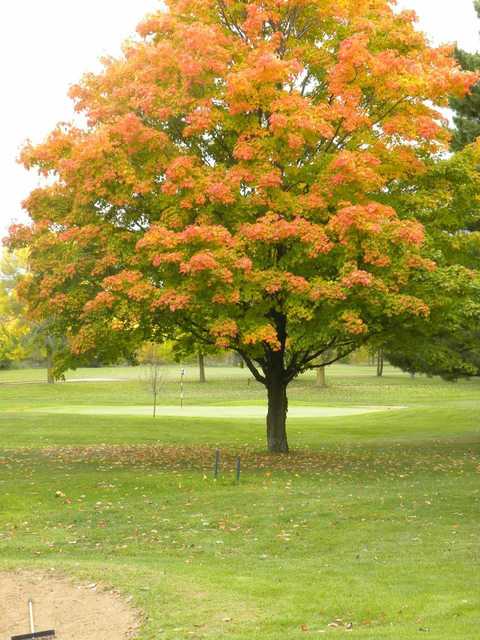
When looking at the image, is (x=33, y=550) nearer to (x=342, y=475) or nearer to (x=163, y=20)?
(x=342, y=475)

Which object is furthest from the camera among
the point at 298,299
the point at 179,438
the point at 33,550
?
the point at 179,438

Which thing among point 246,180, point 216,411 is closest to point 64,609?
point 246,180

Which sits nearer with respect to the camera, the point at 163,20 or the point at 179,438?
the point at 163,20

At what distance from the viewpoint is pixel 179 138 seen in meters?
21.2

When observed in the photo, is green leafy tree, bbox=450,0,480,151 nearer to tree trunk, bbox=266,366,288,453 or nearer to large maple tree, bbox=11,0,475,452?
large maple tree, bbox=11,0,475,452

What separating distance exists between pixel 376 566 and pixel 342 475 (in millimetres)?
8650

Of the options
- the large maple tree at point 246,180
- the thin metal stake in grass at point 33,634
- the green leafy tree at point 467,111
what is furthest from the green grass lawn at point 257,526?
the green leafy tree at point 467,111

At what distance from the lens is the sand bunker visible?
4181 cm

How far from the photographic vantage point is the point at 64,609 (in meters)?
9.99

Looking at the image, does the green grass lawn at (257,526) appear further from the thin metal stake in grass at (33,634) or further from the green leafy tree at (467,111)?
the green leafy tree at (467,111)

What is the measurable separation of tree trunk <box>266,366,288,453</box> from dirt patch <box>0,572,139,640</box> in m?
12.6

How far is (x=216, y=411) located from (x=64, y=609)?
34700 mm

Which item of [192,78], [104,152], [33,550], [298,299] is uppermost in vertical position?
[192,78]

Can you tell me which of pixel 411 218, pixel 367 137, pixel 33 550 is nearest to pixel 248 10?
pixel 367 137
